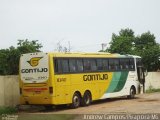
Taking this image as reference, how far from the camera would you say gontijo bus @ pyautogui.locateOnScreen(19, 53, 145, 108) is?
21266 millimetres

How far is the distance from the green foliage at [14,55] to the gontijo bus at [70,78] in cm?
756

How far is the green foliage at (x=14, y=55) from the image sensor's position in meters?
32.3

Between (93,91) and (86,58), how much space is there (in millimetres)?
2027

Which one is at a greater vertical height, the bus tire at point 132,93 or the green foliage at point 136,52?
the green foliage at point 136,52

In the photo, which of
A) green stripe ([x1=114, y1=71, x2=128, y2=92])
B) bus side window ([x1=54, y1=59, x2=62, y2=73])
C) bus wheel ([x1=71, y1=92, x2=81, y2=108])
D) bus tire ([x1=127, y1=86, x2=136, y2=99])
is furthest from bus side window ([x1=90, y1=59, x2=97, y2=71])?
bus tire ([x1=127, y1=86, x2=136, y2=99])

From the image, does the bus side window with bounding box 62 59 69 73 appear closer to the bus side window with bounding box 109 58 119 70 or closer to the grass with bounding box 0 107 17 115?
Answer: the grass with bounding box 0 107 17 115

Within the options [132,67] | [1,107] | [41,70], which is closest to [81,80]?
[41,70]

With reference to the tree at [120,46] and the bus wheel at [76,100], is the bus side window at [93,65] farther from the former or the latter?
the tree at [120,46]

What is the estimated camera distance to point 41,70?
70.0 feet

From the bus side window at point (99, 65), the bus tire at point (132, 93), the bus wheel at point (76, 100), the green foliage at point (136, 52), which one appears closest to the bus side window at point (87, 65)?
the bus side window at point (99, 65)

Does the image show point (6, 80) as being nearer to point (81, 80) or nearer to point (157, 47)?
point (81, 80)

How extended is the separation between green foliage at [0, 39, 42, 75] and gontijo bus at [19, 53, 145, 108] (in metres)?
7.56

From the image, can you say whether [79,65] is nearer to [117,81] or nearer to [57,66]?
[57,66]

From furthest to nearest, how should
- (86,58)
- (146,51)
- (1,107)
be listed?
1. (146,51)
2. (86,58)
3. (1,107)
